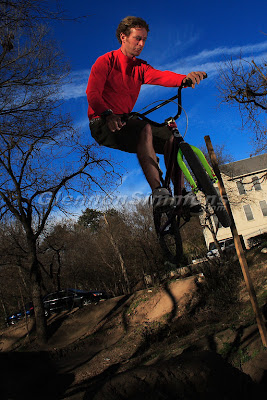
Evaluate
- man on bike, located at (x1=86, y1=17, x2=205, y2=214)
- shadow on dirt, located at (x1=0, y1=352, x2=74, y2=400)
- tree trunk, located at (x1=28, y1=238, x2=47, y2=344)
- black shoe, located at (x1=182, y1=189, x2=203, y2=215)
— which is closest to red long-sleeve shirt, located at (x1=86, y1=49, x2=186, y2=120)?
man on bike, located at (x1=86, y1=17, x2=205, y2=214)

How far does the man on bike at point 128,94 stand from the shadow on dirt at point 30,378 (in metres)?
9.74

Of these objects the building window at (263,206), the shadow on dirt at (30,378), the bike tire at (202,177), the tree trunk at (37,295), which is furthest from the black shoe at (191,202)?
the building window at (263,206)

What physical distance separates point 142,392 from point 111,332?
462 inches

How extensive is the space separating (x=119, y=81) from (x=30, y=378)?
41.7ft

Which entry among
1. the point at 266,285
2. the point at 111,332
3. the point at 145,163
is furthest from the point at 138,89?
the point at 111,332

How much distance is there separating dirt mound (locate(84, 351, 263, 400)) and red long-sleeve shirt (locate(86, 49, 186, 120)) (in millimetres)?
4199

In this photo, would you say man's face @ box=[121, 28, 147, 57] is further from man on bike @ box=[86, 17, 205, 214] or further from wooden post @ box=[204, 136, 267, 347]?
wooden post @ box=[204, 136, 267, 347]

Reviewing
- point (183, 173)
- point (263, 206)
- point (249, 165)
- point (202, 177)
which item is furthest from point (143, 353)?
point (249, 165)

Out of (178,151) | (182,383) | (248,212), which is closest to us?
(178,151)

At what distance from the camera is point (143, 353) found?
41.2 ft

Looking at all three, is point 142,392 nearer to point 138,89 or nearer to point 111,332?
point 138,89

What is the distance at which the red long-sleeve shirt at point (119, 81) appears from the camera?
2.91m

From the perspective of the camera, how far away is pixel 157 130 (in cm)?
352

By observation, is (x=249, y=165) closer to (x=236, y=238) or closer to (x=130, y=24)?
(x=236, y=238)
